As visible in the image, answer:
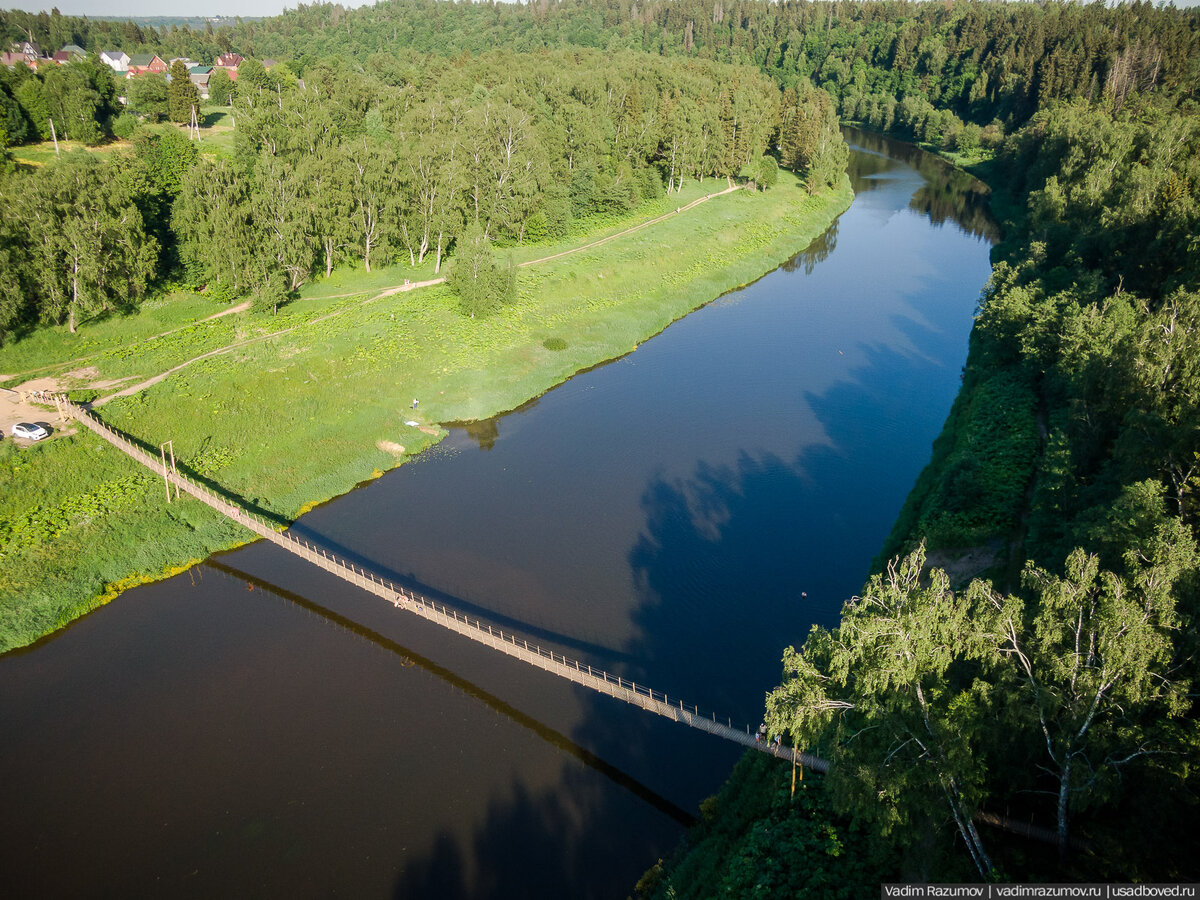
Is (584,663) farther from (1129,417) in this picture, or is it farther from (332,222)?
(332,222)

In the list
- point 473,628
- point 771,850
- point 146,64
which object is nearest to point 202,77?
point 146,64

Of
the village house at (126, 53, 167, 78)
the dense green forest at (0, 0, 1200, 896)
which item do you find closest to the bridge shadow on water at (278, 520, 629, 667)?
the dense green forest at (0, 0, 1200, 896)

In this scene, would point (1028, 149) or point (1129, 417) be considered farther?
point (1028, 149)

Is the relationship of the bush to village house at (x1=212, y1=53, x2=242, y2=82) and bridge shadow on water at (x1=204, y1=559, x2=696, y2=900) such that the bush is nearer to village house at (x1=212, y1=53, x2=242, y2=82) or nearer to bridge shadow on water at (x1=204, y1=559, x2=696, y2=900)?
village house at (x1=212, y1=53, x2=242, y2=82)

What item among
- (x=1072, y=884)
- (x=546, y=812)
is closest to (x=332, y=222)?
(x=546, y=812)

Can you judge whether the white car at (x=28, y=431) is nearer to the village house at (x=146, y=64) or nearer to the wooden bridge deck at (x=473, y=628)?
the wooden bridge deck at (x=473, y=628)

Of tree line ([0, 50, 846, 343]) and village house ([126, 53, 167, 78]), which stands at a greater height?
village house ([126, 53, 167, 78])

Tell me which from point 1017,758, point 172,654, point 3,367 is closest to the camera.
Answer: point 1017,758
